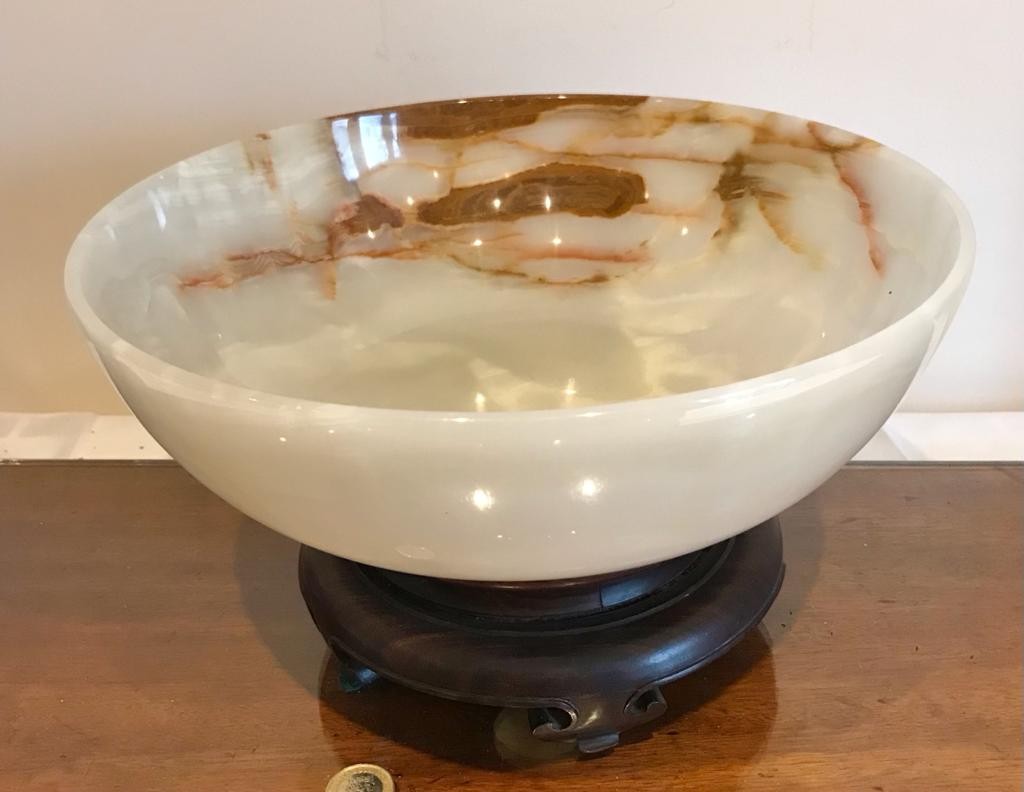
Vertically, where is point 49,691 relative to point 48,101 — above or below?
below

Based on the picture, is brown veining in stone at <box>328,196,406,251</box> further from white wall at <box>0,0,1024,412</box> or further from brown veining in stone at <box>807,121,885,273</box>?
brown veining in stone at <box>807,121,885,273</box>

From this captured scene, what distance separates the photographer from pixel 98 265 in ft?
1.65

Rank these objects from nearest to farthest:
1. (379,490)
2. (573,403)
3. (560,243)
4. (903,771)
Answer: (379,490), (903,771), (573,403), (560,243)

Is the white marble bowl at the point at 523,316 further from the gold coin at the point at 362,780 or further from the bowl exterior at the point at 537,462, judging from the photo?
the gold coin at the point at 362,780

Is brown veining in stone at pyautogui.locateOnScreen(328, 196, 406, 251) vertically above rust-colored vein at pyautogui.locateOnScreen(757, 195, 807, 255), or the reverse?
rust-colored vein at pyautogui.locateOnScreen(757, 195, 807, 255)

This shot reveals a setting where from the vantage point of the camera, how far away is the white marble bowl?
1.11ft

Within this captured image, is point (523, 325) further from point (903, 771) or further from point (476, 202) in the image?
point (903, 771)

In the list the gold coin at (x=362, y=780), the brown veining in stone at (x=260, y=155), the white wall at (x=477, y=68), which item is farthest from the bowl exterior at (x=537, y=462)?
the white wall at (x=477, y=68)

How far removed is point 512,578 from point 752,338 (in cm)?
29

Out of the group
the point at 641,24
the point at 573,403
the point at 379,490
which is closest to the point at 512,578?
the point at 379,490

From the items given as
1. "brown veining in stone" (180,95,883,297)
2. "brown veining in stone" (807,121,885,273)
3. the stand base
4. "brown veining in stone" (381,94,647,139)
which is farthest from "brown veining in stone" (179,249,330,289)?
"brown veining in stone" (807,121,885,273)

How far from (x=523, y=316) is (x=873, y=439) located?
351 millimetres

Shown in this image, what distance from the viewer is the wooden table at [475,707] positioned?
1.66ft

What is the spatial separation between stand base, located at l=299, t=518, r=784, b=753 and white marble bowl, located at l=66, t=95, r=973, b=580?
10 centimetres
